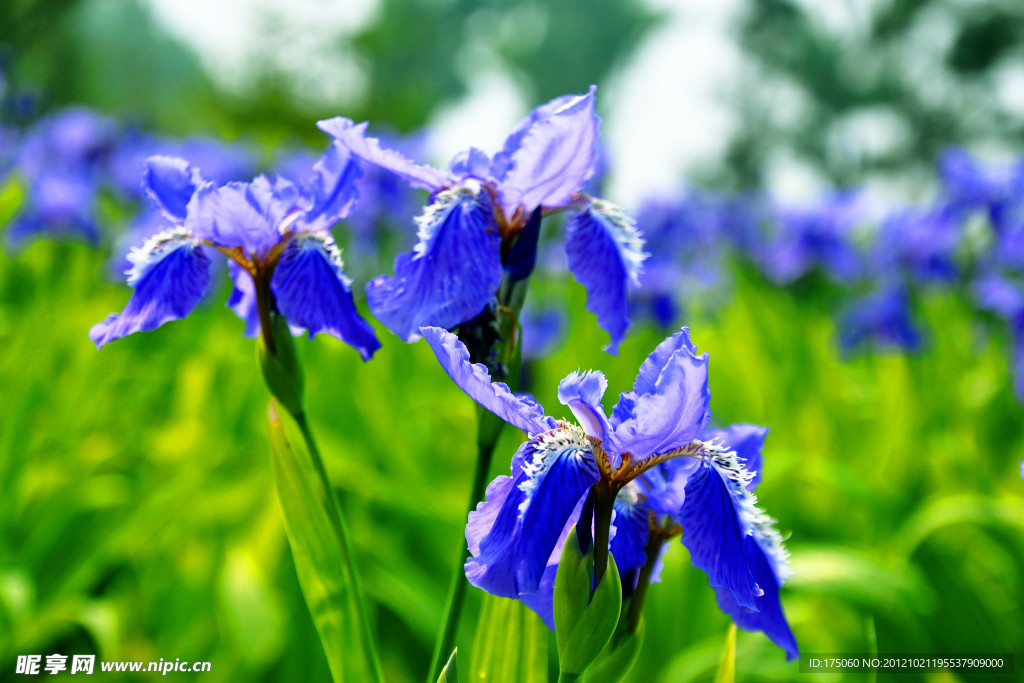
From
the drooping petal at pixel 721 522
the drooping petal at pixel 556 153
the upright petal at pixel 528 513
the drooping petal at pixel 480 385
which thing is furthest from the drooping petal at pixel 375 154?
the drooping petal at pixel 721 522

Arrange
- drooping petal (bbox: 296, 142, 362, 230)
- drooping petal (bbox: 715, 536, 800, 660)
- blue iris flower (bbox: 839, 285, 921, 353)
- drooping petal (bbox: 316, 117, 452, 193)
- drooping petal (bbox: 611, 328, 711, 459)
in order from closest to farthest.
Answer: drooping petal (bbox: 611, 328, 711, 459)
drooping petal (bbox: 715, 536, 800, 660)
drooping petal (bbox: 316, 117, 452, 193)
drooping petal (bbox: 296, 142, 362, 230)
blue iris flower (bbox: 839, 285, 921, 353)

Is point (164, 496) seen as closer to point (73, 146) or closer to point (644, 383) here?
point (644, 383)

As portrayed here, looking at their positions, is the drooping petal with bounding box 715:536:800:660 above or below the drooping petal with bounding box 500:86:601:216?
below

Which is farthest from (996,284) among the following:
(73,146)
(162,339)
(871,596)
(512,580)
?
(73,146)

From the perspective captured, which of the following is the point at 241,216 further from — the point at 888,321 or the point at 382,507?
the point at 888,321

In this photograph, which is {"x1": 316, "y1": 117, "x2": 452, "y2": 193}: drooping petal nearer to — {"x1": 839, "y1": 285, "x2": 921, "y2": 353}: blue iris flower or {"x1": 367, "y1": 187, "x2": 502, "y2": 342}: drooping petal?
{"x1": 367, "y1": 187, "x2": 502, "y2": 342}: drooping petal

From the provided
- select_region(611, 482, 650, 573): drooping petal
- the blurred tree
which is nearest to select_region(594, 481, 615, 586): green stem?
select_region(611, 482, 650, 573): drooping petal
